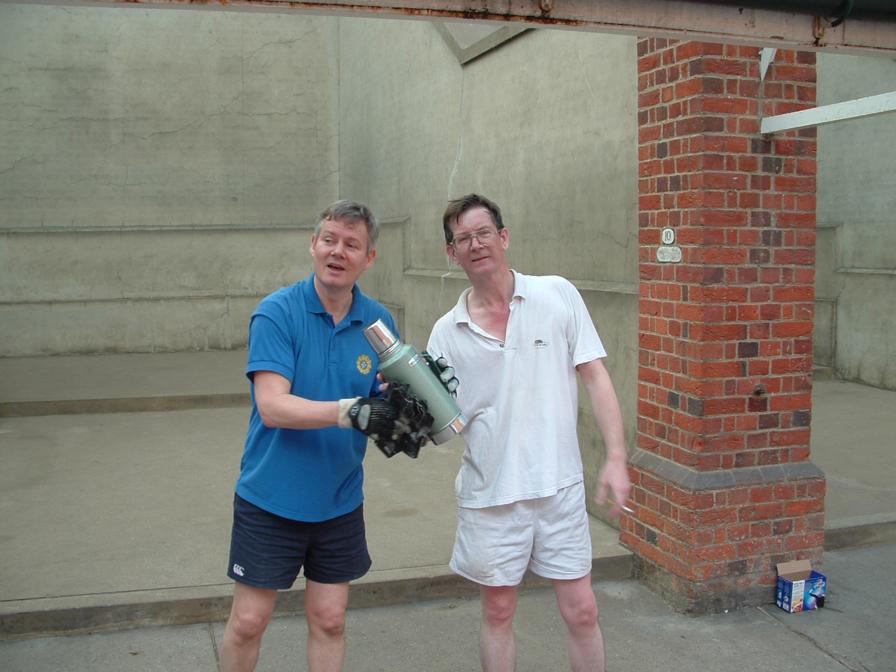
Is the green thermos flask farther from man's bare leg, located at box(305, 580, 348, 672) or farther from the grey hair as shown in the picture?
man's bare leg, located at box(305, 580, 348, 672)

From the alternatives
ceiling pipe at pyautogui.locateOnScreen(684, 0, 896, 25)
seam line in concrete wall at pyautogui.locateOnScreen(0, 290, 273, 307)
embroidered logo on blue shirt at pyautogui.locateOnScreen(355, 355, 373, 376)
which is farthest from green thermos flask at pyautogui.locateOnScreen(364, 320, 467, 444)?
seam line in concrete wall at pyautogui.locateOnScreen(0, 290, 273, 307)

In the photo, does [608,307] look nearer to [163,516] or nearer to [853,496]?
[853,496]

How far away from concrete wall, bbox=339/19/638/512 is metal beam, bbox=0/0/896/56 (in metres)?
2.81

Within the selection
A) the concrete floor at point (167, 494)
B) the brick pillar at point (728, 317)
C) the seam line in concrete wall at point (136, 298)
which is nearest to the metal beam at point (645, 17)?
the brick pillar at point (728, 317)

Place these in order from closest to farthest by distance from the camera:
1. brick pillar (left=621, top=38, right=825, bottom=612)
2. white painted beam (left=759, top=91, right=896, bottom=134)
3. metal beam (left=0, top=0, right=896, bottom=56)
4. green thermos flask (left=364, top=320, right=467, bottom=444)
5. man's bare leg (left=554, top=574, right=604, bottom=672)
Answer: metal beam (left=0, top=0, right=896, bottom=56), green thermos flask (left=364, top=320, right=467, bottom=444), man's bare leg (left=554, top=574, right=604, bottom=672), white painted beam (left=759, top=91, right=896, bottom=134), brick pillar (left=621, top=38, right=825, bottom=612)

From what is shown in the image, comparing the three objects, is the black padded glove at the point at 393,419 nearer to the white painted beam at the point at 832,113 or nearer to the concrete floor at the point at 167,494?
the concrete floor at the point at 167,494

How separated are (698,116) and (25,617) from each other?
381cm

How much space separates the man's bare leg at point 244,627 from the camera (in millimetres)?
3037

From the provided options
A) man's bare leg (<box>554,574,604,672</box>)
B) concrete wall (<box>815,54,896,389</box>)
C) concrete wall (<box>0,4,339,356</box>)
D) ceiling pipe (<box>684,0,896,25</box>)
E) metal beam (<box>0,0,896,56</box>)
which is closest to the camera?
metal beam (<box>0,0,896,56</box>)

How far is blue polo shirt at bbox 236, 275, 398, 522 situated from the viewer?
9.76 ft

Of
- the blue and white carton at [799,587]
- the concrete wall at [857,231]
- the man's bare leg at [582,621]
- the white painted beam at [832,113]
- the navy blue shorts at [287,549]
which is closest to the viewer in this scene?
the navy blue shorts at [287,549]

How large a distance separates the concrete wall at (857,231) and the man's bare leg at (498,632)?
8026 mm

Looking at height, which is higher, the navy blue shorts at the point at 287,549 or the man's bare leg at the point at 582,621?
the navy blue shorts at the point at 287,549

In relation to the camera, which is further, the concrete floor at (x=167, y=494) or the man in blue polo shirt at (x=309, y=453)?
the concrete floor at (x=167, y=494)
